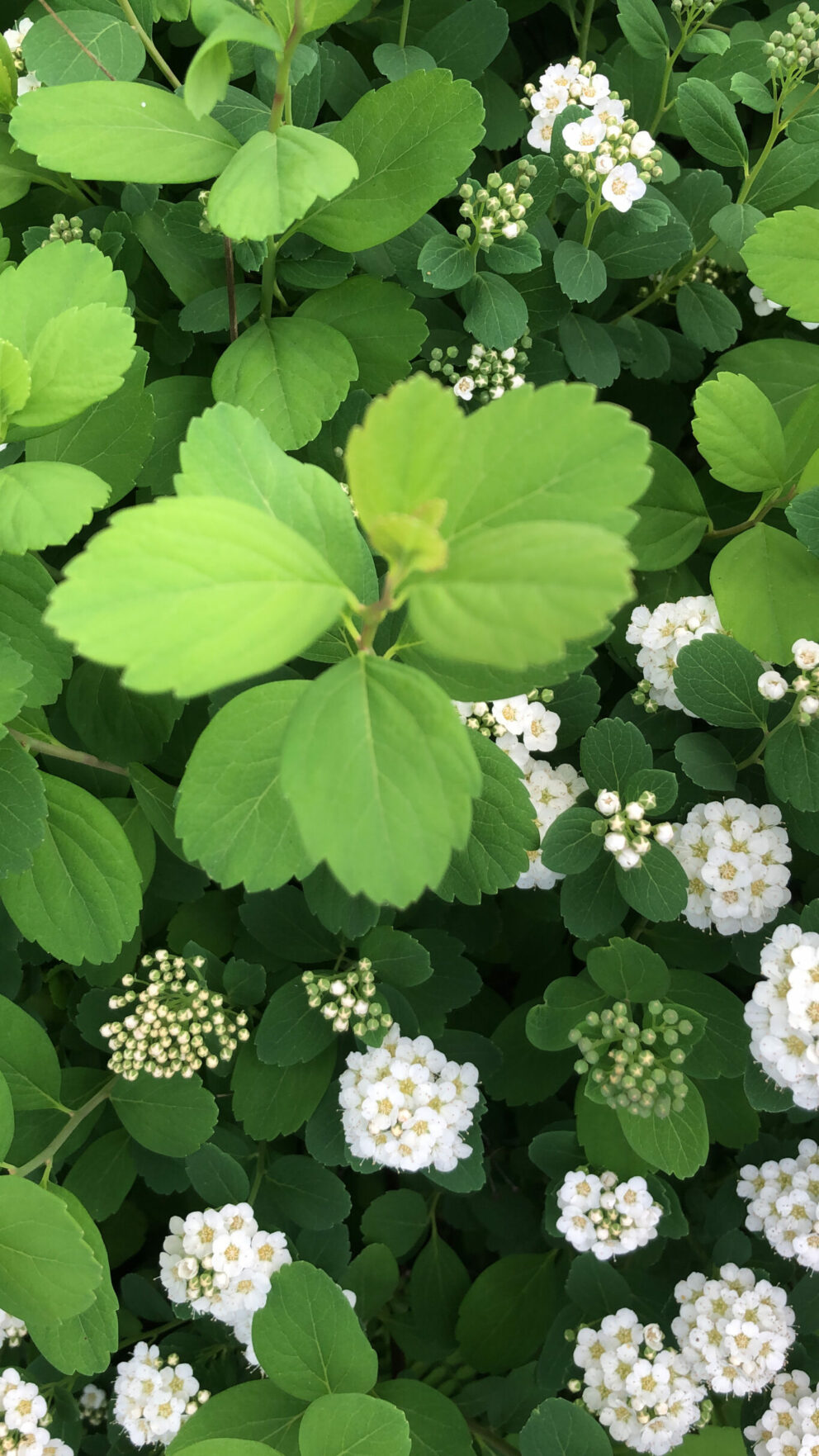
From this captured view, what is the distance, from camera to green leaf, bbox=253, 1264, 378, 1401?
5.27 ft

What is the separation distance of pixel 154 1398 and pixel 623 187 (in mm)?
2232

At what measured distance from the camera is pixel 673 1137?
160 centimetres

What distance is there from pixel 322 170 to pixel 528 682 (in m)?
0.70

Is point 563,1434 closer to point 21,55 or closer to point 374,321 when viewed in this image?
point 374,321

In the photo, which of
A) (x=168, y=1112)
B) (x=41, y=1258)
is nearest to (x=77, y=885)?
(x=168, y=1112)

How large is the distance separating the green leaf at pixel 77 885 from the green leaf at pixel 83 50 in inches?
44.5

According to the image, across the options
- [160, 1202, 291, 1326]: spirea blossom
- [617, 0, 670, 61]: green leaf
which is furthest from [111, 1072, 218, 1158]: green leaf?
[617, 0, 670, 61]: green leaf

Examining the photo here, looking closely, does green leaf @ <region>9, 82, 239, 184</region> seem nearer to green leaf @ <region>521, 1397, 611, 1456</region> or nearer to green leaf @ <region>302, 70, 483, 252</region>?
green leaf @ <region>302, 70, 483, 252</region>

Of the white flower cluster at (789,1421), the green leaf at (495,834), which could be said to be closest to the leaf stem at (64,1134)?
the green leaf at (495,834)

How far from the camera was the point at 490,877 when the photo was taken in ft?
4.77

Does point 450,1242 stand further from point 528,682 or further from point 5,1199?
point 528,682

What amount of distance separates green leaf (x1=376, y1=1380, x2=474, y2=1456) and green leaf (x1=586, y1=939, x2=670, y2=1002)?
81 centimetres

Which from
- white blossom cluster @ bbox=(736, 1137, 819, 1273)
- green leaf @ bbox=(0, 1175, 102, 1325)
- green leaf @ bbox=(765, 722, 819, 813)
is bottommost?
white blossom cluster @ bbox=(736, 1137, 819, 1273)

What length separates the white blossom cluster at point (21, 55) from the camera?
1745 millimetres
